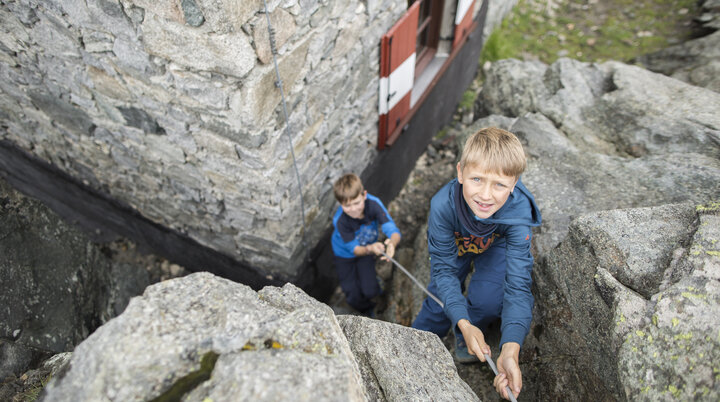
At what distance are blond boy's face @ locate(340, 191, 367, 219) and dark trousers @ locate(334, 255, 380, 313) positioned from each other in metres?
0.64

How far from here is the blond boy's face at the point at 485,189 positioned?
82.2 inches

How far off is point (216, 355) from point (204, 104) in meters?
1.58

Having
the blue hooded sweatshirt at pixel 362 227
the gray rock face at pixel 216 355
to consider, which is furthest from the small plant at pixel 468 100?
the gray rock face at pixel 216 355

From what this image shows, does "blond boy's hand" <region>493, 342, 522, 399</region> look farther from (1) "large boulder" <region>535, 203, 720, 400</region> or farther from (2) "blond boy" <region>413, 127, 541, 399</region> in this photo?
(1) "large boulder" <region>535, 203, 720, 400</region>

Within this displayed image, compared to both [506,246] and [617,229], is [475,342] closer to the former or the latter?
[506,246]

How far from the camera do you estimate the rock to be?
1.79 m

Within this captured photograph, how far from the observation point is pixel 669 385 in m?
1.55

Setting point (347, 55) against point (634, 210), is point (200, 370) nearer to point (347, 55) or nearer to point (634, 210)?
point (634, 210)

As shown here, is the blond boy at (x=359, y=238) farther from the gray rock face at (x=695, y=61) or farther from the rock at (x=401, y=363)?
the gray rock face at (x=695, y=61)

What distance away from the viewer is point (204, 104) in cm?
252

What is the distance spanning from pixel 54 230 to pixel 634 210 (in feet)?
14.5

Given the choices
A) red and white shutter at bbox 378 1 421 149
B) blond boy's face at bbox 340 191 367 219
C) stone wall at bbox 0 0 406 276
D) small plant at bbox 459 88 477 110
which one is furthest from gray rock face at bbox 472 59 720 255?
small plant at bbox 459 88 477 110

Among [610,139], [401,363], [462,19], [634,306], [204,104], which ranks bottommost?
[401,363]

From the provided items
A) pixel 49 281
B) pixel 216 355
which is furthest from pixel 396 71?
pixel 49 281
